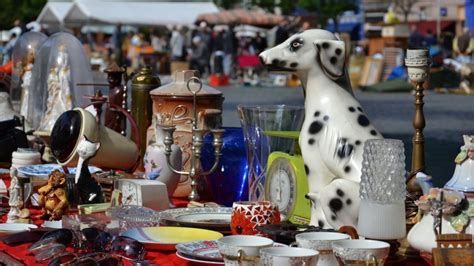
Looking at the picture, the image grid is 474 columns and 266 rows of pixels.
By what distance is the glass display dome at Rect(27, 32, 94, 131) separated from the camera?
4.36 metres

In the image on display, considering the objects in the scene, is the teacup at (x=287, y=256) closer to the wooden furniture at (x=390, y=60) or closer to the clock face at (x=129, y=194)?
the clock face at (x=129, y=194)

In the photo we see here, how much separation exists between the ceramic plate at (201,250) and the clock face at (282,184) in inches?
14.4

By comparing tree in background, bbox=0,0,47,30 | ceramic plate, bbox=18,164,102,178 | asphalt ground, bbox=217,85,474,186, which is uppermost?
tree in background, bbox=0,0,47,30

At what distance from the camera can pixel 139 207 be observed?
2699 mm

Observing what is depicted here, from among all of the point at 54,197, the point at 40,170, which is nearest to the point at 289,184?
the point at 54,197

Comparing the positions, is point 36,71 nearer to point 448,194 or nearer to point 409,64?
point 409,64

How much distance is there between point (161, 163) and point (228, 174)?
0.22 metres

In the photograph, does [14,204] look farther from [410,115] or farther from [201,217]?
[410,115]

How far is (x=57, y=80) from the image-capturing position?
4.47 meters

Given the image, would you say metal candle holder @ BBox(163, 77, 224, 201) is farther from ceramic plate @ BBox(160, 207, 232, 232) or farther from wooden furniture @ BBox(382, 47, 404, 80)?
wooden furniture @ BBox(382, 47, 404, 80)

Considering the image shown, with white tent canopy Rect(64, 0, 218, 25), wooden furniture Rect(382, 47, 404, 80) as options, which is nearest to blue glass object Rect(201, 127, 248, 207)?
wooden furniture Rect(382, 47, 404, 80)

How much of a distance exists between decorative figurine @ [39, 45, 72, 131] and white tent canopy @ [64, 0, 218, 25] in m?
26.6

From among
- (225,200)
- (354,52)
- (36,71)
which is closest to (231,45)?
(354,52)

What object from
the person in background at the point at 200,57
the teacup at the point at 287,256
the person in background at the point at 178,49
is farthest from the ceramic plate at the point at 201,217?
the person in background at the point at 178,49
